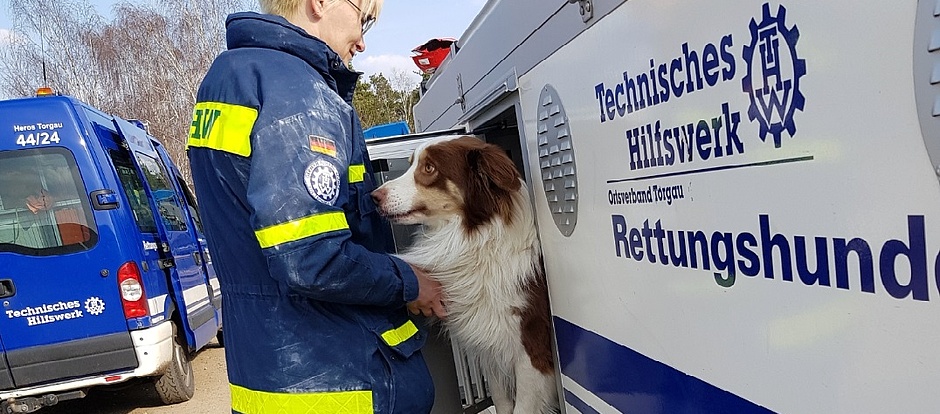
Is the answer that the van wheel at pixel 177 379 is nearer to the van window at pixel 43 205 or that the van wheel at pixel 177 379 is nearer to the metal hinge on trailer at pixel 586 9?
the van window at pixel 43 205

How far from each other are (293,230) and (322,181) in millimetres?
159

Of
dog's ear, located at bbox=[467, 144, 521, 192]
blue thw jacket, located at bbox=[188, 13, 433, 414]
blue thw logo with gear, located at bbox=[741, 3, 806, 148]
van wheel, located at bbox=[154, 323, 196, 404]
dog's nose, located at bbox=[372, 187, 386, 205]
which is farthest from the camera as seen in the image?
van wheel, located at bbox=[154, 323, 196, 404]

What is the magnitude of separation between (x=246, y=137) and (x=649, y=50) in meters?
1.06

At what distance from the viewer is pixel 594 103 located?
2.04m

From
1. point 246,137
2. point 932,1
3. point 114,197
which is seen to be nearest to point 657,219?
point 932,1

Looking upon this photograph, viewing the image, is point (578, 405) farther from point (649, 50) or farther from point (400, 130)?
point (400, 130)

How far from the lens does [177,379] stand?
666 centimetres

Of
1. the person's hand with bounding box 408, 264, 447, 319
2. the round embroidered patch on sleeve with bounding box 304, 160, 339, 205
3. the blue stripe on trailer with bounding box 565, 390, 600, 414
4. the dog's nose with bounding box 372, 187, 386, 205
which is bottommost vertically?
the blue stripe on trailer with bounding box 565, 390, 600, 414

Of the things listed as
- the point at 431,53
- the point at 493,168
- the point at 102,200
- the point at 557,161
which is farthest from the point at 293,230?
the point at 102,200

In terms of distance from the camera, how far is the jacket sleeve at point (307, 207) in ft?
5.72

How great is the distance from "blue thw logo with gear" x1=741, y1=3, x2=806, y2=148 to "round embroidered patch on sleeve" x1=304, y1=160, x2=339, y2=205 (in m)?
1.05

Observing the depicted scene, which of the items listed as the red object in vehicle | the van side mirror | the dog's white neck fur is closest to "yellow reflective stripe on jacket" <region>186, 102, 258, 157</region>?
the dog's white neck fur

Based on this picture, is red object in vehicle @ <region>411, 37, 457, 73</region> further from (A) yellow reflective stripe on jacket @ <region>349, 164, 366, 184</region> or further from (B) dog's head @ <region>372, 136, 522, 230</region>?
(A) yellow reflective stripe on jacket @ <region>349, 164, 366, 184</region>

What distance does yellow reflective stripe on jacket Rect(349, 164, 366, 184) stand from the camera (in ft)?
6.66
